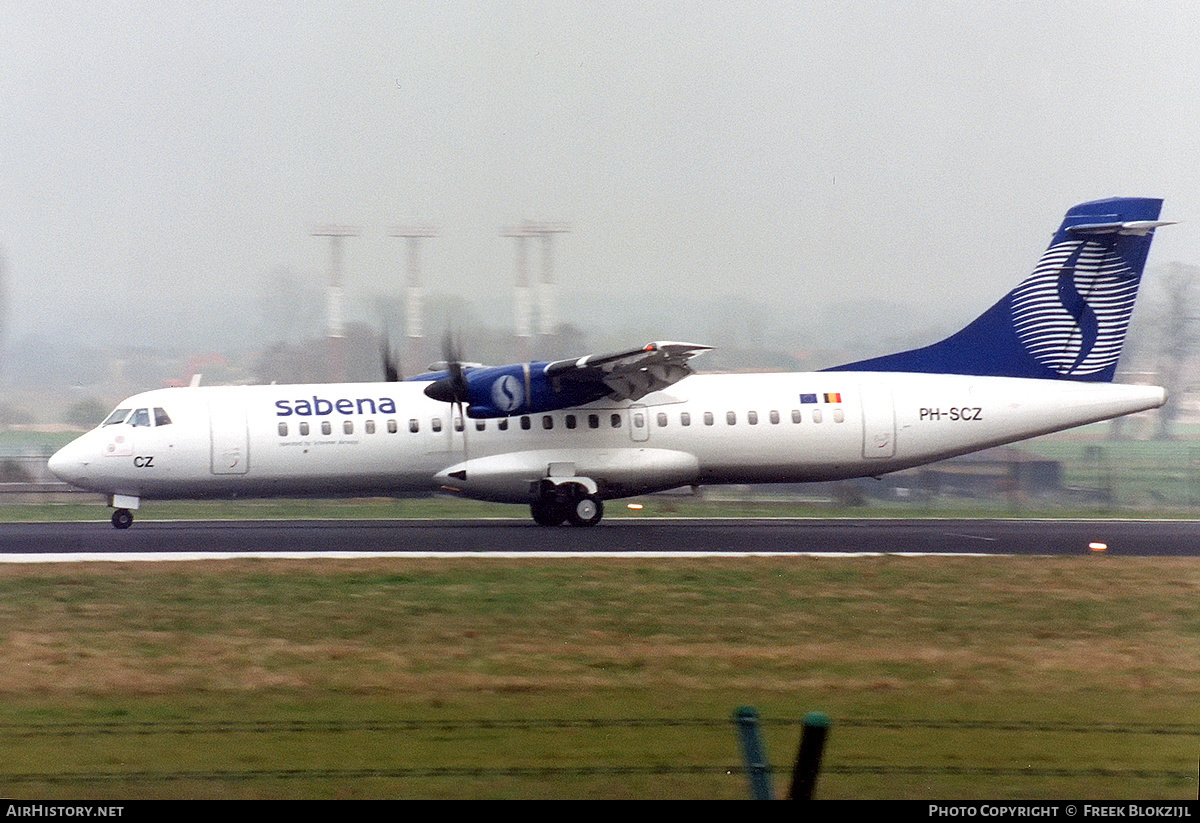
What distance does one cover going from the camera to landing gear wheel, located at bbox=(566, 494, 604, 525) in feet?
74.9

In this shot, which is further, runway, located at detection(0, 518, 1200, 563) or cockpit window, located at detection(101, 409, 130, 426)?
cockpit window, located at detection(101, 409, 130, 426)

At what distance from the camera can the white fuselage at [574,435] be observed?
22.2 m

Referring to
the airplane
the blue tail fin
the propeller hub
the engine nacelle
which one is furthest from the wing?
the blue tail fin

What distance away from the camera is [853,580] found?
16.6 m

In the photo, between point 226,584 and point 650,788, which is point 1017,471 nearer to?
point 226,584

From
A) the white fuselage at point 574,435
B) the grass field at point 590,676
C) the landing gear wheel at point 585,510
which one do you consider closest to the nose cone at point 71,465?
the white fuselage at point 574,435

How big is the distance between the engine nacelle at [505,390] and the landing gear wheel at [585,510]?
6.12 feet

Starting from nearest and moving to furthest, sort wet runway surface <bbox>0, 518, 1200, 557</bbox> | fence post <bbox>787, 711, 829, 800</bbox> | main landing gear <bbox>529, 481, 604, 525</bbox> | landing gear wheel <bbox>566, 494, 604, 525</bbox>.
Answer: fence post <bbox>787, 711, 829, 800</bbox>
wet runway surface <bbox>0, 518, 1200, 557</bbox>
main landing gear <bbox>529, 481, 604, 525</bbox>
landing gear wheel <bbox>566, 494, 604, 525</bbox>

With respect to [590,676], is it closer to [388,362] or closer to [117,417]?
[117,417]

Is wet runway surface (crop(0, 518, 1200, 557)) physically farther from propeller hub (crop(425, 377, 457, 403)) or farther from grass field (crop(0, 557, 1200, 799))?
propeller hub (crop(425, 377, 457, 403))

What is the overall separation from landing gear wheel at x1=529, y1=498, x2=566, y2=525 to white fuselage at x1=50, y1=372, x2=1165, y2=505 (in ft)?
1.46

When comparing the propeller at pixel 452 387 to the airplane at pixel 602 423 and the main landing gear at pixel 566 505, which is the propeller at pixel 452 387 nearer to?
the airplane at pixel 602 423
